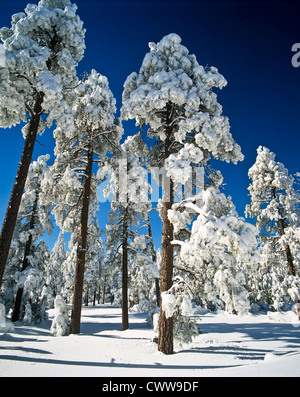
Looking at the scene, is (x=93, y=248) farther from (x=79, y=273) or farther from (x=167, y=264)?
(x=167, y=264)

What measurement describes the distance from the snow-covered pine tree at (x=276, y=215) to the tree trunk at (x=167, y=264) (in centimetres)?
1073

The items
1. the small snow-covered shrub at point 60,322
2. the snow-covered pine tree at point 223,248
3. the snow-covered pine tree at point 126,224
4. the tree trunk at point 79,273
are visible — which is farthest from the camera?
the snow-covered pine tree at point 126,224

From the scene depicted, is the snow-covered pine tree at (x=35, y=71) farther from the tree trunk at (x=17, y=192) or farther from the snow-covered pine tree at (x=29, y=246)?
the snow-covered pine tree at (x=29, y=246)

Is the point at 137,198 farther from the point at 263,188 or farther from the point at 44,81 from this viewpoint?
the point at 263,188

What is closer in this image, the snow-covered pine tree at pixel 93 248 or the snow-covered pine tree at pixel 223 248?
the snow-covered pine tree at pixel 223 248

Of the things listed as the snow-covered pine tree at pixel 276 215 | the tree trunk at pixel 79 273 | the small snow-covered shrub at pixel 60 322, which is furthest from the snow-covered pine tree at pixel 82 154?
the snow-covered pine tree at pixel 276 215

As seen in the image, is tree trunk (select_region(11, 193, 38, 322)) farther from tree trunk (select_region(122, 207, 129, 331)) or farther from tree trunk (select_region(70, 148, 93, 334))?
tree trunk (select_region(70, 148, 93, 334))

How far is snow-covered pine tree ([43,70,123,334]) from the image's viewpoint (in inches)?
457

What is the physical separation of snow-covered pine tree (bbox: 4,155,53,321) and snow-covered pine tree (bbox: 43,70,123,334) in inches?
225

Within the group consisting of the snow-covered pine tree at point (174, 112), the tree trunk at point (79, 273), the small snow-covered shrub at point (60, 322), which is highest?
the snow-covered pine tree at point (174, 112)

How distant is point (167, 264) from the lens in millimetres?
7809

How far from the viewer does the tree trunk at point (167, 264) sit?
722cm

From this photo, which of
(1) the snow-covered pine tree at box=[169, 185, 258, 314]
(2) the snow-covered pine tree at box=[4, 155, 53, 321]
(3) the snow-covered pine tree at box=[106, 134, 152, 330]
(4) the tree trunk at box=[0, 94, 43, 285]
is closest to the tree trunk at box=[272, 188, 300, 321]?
(3) the snow-covered pine tree at box=[106, 134, 152, 330]
